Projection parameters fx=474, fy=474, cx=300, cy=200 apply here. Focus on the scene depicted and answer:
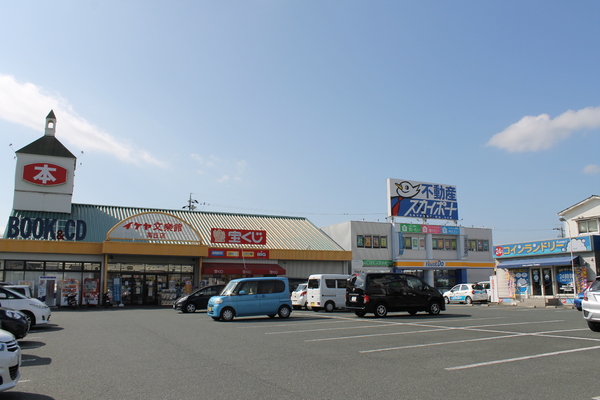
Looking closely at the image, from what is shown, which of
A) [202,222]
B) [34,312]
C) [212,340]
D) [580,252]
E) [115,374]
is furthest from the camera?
[202,222]

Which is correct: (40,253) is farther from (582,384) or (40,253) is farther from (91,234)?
(582,384)

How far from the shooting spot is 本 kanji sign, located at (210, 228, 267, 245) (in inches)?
1283

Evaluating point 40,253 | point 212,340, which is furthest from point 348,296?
point 40,253

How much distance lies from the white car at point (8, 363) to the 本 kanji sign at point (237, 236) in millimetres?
26085

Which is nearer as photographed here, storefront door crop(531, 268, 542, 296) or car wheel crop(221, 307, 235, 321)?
car wheel crop(221, 307, 235, 321)

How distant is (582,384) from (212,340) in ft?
26.8

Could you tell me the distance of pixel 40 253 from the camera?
28.3m

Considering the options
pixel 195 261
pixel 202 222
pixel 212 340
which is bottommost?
pixel 212 340

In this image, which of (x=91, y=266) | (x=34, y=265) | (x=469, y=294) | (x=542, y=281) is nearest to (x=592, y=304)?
(x=542, y=281)

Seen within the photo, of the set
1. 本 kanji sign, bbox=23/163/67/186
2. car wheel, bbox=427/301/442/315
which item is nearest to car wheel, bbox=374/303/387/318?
car wheel, bbox=427/301/442/315

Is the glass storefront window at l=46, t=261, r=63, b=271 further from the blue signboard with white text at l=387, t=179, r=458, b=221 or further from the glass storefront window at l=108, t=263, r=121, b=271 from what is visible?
the blue signboard with white text at l=387, t=179, r=458, b=221

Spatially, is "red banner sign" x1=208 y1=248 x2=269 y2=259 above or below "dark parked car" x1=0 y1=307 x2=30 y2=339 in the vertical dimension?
above

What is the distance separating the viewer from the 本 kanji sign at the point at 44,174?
32.8 meters

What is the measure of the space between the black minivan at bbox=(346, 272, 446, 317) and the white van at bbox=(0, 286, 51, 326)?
433 inches
